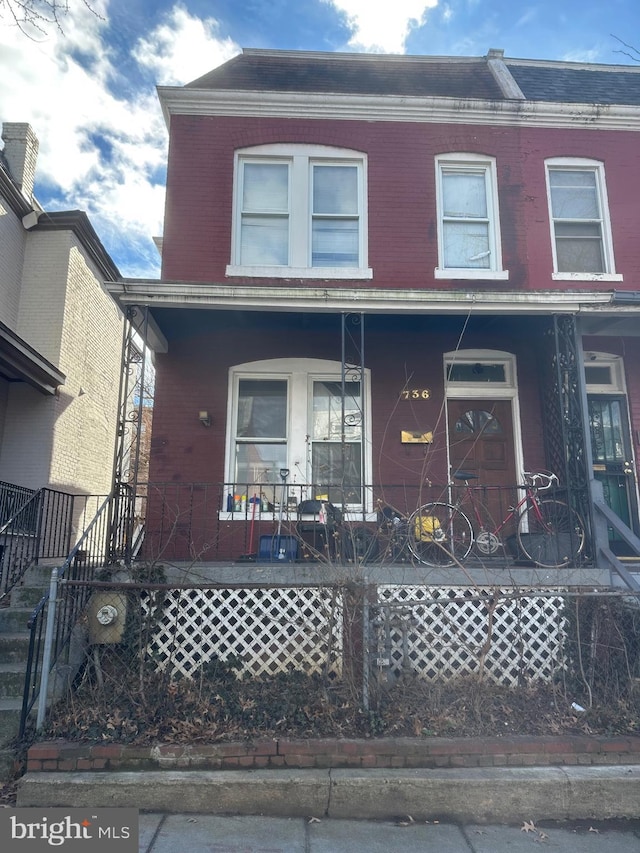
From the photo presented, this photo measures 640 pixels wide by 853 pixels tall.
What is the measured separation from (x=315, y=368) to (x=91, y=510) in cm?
561

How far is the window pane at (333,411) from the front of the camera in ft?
26.2

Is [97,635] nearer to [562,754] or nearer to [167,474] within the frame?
[167,474]

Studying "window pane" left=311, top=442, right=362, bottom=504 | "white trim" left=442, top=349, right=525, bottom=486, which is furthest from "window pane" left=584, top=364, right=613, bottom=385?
"window pane" left=311, top=442, right=362, bottom=504

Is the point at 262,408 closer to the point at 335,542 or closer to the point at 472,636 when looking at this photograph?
the point at 335,542

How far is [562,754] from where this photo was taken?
4.14m

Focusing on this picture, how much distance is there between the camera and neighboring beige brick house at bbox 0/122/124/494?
9.19 meters

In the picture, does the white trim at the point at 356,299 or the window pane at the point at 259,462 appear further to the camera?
the window pane at the point at 259,462

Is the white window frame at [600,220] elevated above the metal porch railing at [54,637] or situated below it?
above

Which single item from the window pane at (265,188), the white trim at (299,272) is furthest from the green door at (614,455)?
the window pane at (265,188)

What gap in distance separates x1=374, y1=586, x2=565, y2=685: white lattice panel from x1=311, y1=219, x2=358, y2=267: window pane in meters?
4.80

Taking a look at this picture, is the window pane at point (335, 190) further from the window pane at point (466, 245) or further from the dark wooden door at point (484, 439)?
the dark wooden door at point (484, 439)

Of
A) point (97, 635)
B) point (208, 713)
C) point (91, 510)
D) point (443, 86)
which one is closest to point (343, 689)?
point (208, 713)

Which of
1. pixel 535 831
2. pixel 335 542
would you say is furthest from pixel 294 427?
pixel 535 831

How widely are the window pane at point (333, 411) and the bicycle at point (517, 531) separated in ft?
5.01
